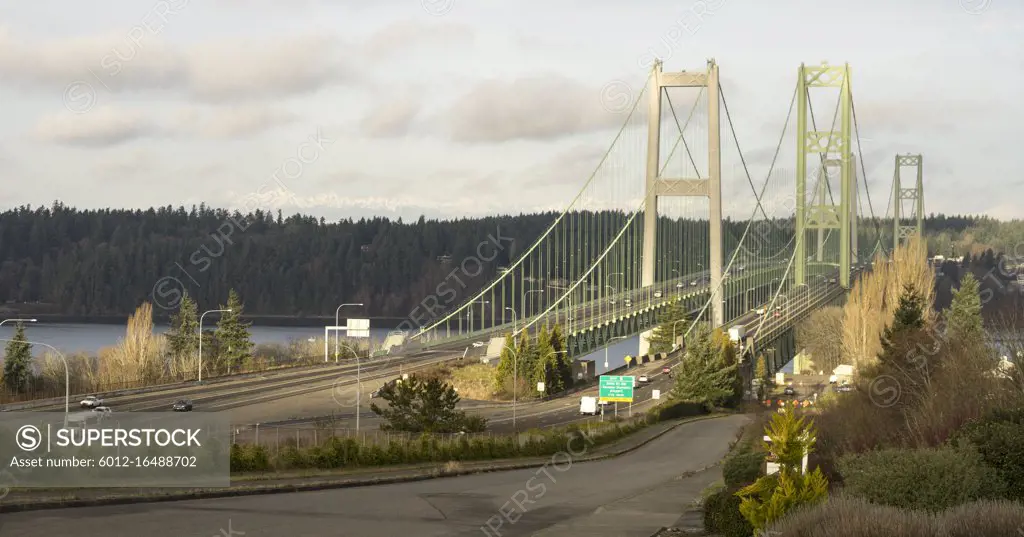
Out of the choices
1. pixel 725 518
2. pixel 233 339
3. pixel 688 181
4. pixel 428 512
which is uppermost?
pixel 688 181

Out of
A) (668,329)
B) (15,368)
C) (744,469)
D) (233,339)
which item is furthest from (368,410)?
(744,469)

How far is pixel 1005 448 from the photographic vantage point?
1997cm

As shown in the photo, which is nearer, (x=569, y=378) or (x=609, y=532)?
(x=609, y=532)

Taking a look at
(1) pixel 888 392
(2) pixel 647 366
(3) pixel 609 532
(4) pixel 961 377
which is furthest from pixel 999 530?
(2) pixel 647 366

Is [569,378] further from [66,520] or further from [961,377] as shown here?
[66,520]

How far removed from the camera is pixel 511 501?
98.9 feet

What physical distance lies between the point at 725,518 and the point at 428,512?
8187 mm

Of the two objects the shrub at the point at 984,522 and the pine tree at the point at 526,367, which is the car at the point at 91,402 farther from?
the shrub at the point at 984,522

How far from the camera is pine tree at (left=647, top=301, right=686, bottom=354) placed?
108m

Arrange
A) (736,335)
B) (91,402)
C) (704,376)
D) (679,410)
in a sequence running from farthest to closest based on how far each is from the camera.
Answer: (736,335)
(704,376)
(679,410)
(91,402)

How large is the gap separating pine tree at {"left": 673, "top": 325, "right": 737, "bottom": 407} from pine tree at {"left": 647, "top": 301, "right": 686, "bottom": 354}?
95.1 ft

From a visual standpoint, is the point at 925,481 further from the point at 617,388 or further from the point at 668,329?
the point at 668,329

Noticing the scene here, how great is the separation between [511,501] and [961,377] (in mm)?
11864

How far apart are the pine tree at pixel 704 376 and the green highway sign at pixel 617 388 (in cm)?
502
